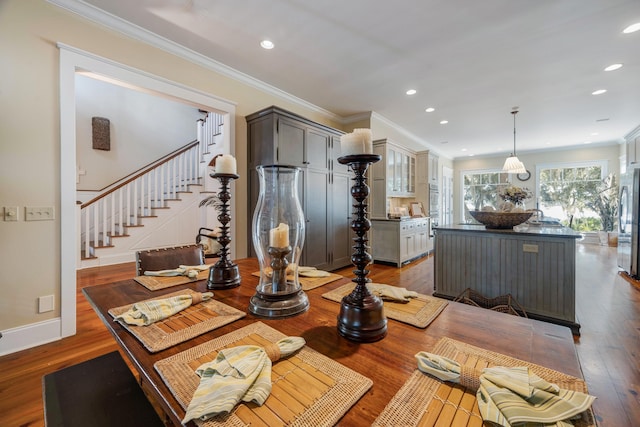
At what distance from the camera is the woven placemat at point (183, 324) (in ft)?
2.44

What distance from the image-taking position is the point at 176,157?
5488mm

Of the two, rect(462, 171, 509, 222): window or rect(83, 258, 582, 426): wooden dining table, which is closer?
rect(83, 258, 582, 426): wooden dining table

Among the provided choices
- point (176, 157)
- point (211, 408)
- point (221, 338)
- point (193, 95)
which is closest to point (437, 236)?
point (221, 338)

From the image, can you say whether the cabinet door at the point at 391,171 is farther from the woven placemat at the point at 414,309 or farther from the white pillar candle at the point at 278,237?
the white pillar candle at the point at 278,237

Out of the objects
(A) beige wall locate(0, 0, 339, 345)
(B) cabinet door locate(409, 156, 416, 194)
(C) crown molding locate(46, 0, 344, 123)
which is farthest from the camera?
(B) cabinet door locate(409, 156, 416, 194)

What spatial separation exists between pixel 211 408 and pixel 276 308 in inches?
16.9

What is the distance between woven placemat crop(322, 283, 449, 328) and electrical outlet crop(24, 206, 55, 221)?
233cm

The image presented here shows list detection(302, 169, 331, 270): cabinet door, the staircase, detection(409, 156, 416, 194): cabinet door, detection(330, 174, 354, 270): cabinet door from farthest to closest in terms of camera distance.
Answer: detection(409, 156, 416, 194): cabinet door
the staircase
detection(330, 174, 354, 270): cabinet door
detection(302, 169, 331, 270): cabinet door

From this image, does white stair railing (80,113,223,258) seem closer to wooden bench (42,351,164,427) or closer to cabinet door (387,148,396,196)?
cabinet door (387,148,396,196)

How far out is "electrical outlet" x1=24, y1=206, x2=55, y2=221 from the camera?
192 centimetres

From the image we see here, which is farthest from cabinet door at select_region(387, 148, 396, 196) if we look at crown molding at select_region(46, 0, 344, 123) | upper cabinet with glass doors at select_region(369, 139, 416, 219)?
crown molding at select_region(46, 0, 344, 123)

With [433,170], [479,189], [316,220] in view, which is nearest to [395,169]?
[433,170]

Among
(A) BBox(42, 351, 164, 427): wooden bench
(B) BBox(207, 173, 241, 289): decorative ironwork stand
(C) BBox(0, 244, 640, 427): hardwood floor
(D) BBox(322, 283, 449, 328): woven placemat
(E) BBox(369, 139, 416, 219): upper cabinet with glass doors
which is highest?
(E) BBox(369, 139, 416, 219): upper cabinet with glass doors

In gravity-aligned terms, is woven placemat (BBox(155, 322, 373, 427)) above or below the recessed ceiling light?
below
